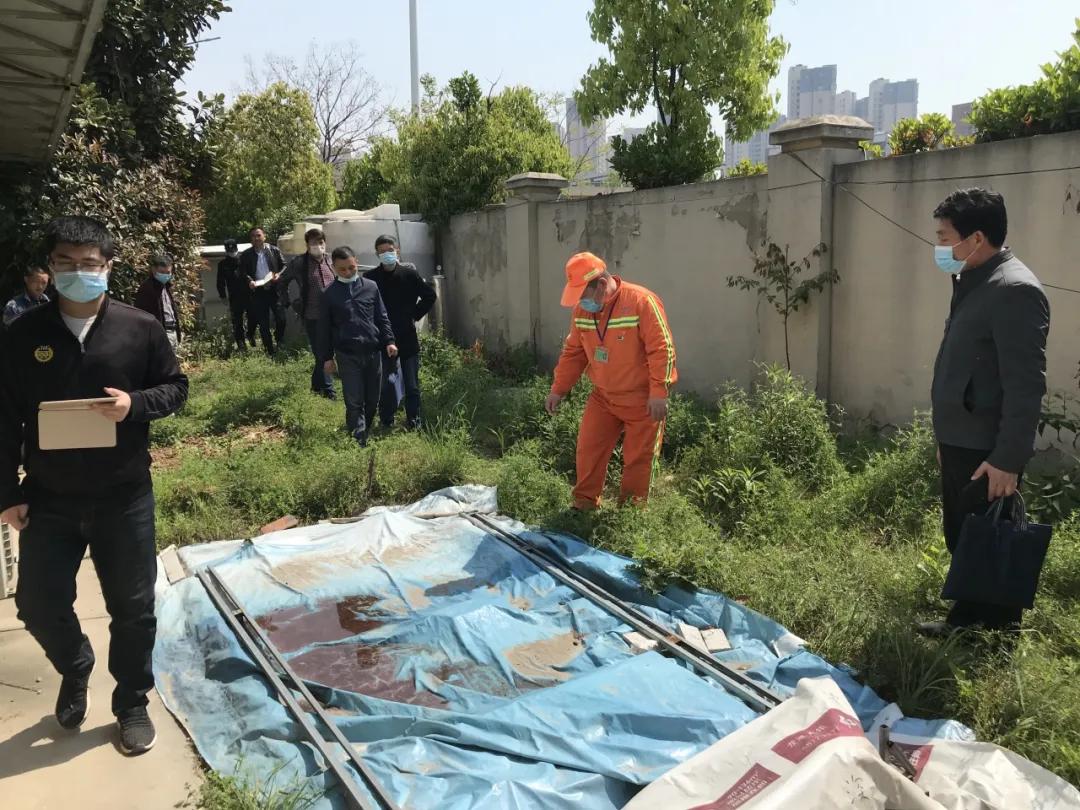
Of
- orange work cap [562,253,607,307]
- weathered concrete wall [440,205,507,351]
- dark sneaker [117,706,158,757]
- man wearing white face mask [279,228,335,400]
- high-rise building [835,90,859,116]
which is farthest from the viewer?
high-rise building [835,90,859,116]

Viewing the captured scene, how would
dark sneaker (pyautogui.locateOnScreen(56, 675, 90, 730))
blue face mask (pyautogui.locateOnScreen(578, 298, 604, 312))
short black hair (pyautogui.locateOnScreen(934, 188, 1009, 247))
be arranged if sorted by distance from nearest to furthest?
dark sneaker (pyautogui.locateOnScreen(56, 675, 90, 730)) < short black hair (pyautogui.locateOnScreen(934, 188, 1009, 247)) < blue face mask (pyautogui.locateOnScreen(578, 298, 604, 312))

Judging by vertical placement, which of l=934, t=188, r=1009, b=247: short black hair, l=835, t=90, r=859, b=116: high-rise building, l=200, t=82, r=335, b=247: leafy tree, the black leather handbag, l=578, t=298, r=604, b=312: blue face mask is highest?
l=835, t=90, r=859, b=116: high-rise building

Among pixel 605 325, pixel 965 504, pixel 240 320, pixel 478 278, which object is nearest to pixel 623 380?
pixel 605 325

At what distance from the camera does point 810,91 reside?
76.0 meters

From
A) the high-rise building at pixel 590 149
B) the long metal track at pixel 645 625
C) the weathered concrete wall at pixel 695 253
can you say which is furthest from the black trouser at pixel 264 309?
the long metal track at pixel 645 625

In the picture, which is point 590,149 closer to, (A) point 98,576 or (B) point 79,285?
(B) point 79,285

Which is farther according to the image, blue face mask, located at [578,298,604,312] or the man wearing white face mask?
the man wearing white face mask

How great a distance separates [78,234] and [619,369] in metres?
2.98

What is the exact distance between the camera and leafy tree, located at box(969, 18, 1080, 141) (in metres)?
5.28

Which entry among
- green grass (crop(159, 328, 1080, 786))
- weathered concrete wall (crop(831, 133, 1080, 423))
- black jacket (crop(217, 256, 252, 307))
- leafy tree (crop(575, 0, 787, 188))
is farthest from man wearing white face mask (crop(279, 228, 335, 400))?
weathered concrete wall (crop(831, 133, 1080, 423))

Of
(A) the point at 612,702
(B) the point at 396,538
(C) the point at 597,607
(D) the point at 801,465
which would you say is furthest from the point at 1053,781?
(B) the point at 396,538

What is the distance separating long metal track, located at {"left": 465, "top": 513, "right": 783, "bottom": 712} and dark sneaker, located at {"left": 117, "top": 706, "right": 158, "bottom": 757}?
209 cm

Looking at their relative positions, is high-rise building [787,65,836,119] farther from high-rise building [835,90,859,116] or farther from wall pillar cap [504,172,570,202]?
wall pillar cap [504,172,570,202]

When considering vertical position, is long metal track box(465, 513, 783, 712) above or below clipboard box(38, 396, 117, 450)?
below
